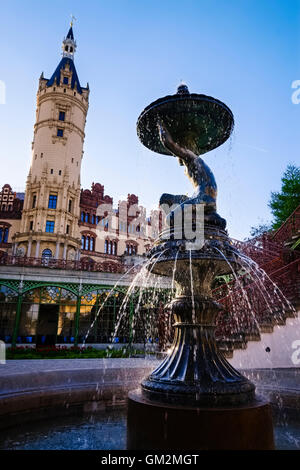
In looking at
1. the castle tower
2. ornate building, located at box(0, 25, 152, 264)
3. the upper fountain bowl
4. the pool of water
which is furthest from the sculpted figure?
the castle tower

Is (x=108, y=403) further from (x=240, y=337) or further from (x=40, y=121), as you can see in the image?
(x=40, y=121)

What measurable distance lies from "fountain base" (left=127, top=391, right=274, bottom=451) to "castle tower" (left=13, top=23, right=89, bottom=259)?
3176 centimetres

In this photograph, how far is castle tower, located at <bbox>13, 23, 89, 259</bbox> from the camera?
33094 mm

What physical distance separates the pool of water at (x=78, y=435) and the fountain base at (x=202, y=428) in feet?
2.55

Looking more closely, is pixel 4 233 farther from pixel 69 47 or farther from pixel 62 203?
pixel 69 47

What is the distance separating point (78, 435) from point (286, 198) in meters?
21.5

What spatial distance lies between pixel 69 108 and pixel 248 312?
3840 cm

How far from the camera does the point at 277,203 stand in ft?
74.8

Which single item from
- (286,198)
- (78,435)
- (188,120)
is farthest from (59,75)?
(78,435)

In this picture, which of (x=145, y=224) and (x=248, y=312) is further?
(x=145, y=224)

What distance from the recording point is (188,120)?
161 inches

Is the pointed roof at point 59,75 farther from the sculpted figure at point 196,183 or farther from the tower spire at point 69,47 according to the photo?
the sculpted figure at point 196,183

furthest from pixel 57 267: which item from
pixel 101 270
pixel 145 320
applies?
pixel 145 320

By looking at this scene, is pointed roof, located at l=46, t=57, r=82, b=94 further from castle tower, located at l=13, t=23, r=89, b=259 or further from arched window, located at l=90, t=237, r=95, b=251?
arched window, located at l=90, t=237, r=95, b=251
